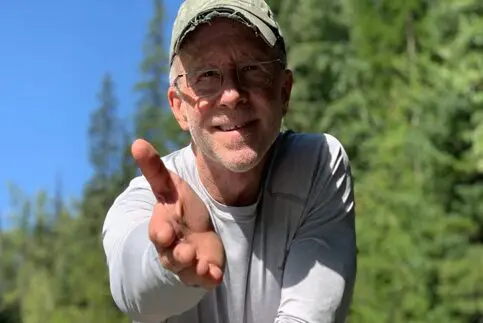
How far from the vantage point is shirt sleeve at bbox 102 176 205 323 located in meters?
1.30

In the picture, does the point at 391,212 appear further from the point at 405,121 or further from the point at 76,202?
the point at 76,202

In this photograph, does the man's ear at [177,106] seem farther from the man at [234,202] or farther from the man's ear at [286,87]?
the man's ear at [286,87]

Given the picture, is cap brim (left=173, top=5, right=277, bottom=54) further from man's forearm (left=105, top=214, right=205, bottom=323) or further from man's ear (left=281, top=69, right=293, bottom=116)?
man's forearm (left=105, top=214, right=205, bottom=323)

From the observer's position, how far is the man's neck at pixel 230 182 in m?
1.53

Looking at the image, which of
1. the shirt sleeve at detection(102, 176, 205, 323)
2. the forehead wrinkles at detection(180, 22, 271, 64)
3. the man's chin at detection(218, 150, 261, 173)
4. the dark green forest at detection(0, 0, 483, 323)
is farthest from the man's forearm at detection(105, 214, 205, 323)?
the dark green forest at detection(0, 0, 483, 323)

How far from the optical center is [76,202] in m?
15.7

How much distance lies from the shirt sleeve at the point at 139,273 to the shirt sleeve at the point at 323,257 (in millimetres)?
215

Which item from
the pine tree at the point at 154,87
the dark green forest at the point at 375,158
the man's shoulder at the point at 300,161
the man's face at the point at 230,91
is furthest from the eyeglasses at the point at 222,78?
the pine tree at the point at 154,87

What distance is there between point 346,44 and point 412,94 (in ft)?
11.8

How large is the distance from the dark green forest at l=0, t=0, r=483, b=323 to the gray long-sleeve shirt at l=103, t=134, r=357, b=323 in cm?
642

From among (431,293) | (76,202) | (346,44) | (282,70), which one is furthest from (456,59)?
(76,202)

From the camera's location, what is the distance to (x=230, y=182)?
5.03 ft

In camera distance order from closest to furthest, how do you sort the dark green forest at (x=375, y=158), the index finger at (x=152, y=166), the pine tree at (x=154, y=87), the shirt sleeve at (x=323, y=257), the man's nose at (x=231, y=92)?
the index finger at (x=152, y=166) → the man's nose at (x=231, y=92) → the shirt sleeve at (x=323, y=257) → the dark green forest at (x=375, y=158) → the pine tree at (x=154, y=87)

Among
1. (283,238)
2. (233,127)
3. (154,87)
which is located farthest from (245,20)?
(154,87)
